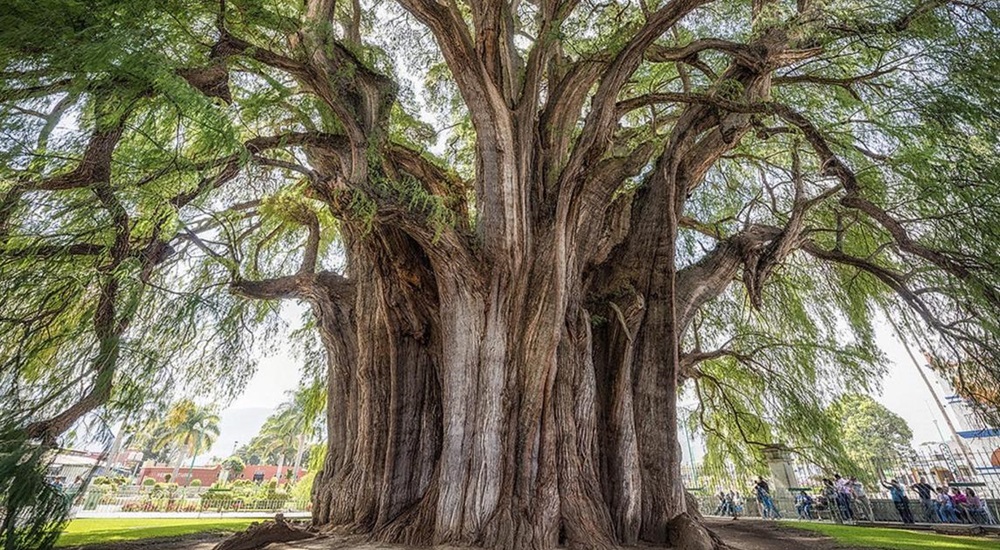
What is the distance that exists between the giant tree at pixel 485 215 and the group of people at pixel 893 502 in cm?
481

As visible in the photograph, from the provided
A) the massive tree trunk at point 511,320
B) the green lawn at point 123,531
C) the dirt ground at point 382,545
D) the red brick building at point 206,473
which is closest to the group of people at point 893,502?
the dirt ground at point 382,545

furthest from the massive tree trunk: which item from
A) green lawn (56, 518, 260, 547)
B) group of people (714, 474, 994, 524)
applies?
group of people (714, 474, 994, 524)

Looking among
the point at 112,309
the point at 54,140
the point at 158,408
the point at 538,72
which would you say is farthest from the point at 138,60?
the point at 538,72

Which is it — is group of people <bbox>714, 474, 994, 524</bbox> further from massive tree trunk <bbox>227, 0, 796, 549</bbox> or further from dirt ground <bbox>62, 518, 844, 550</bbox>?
massive tree trunk <bbox>227, 0, 796, 549</bbox>

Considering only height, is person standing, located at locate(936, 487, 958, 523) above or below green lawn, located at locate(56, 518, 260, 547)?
above

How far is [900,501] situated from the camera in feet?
27.2

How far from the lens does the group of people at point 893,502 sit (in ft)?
25.8

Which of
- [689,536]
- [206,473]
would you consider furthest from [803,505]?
[206,473]

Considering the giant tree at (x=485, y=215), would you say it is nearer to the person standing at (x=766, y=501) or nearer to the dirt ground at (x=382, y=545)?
the dirt ground at (x=382, y=545)

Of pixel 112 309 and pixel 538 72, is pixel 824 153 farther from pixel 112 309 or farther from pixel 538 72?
pixel 112 309

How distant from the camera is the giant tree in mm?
2461

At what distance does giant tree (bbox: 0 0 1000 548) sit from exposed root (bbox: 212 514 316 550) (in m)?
0.54

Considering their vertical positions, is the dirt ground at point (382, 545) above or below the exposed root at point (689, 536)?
below

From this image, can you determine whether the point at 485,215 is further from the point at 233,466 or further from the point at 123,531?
the point at 233,466
